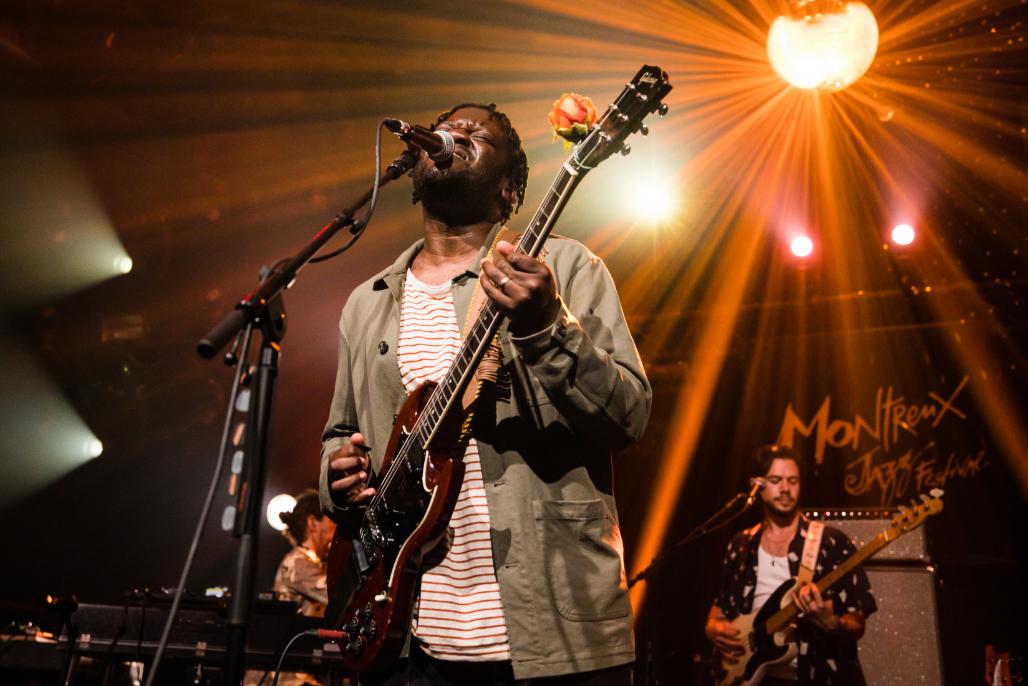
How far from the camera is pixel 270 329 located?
2.11m

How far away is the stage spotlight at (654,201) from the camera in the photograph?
761 cm

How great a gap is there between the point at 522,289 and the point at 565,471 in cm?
53

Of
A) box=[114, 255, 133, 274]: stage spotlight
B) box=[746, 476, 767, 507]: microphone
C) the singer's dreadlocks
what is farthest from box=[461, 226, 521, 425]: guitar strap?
box=[114, 255, 133, 274]: stage spotlight

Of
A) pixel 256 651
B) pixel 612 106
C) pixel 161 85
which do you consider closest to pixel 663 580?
pixel 256 651

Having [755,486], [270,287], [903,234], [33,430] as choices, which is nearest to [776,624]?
[755,486]

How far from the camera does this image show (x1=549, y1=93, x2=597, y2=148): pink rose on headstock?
2.86 metres

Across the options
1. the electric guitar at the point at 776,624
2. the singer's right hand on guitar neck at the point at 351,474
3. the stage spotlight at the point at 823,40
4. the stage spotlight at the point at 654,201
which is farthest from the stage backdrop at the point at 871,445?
the singer's right hand on guitar neck at the point at 351,474

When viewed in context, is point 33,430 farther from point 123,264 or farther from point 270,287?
point 270,287

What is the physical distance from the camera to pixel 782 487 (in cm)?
621

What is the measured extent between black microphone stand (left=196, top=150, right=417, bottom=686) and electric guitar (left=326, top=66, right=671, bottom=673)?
0.40 meters

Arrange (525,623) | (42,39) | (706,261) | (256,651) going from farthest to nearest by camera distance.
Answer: (706,261) → (42,39) → (256,651) → (525,623)

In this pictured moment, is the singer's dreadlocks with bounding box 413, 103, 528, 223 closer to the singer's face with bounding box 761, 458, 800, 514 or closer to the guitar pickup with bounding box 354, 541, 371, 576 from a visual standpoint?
the guitar pickup with bounding box 354, 541, 371, 576

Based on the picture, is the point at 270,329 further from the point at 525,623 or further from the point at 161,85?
the point at 161,85

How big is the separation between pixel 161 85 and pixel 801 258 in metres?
5.57
